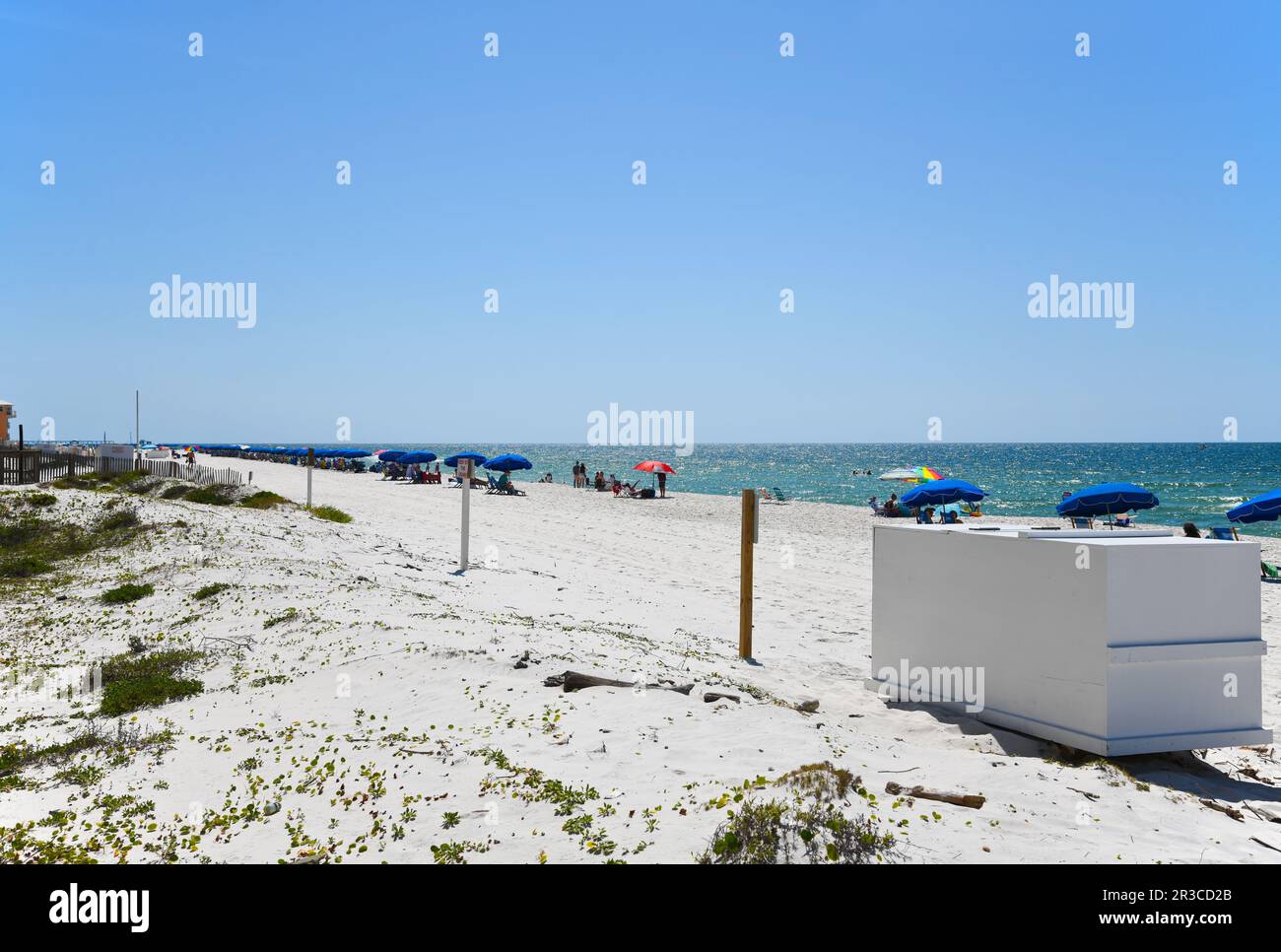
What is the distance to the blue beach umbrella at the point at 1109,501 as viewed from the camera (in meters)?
19.7

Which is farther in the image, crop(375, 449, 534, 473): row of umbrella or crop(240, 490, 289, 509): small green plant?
crop(375, 449, 534, 473): row of umbrella

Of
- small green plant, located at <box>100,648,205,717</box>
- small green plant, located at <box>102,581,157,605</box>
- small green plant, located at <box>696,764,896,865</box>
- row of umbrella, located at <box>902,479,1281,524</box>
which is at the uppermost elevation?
row of umbrella, located at <box>902,479,1281,524</box>

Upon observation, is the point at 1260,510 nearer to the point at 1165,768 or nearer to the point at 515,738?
the point at 1165,768

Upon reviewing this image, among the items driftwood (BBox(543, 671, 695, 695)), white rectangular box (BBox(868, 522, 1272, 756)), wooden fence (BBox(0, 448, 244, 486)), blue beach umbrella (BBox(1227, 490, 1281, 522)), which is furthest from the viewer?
wooden fence (BBox(0, 448, 244, 486))

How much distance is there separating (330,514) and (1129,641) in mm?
19624

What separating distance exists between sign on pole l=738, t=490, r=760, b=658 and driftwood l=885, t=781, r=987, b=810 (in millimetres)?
4418

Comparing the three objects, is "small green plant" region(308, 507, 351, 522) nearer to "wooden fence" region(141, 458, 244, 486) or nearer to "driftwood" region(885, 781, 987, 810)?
"wooden fence" region(141, 458, 244, 486)

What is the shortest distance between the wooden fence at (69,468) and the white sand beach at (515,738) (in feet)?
48.9

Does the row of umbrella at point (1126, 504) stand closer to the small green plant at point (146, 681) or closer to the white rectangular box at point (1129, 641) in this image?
the white rectangular box at point (1129, 641)

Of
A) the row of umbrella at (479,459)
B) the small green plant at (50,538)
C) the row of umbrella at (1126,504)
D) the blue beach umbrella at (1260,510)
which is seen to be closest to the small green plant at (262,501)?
the small green plant at (50,538)

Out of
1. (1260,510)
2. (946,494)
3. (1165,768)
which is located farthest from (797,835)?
(946,494)

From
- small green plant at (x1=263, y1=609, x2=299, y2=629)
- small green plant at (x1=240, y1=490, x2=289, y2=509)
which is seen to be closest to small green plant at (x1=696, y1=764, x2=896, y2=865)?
small green plant at (x1=263, y1=609, x2=299, y2=629)

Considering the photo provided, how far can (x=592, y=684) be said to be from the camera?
7094 millimetres

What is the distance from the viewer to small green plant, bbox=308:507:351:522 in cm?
2130
